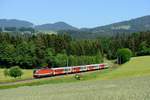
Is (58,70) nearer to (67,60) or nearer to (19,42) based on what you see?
(67,60)

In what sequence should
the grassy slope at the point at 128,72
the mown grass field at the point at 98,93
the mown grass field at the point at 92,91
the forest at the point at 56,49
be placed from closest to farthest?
the mown grass field at the point at 98,93
the mown grass field at the point at 92,91
the grassy slope at the point at 128,72
the forest at the point at 56,49

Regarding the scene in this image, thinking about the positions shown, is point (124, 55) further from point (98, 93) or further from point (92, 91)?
point (98, 93)

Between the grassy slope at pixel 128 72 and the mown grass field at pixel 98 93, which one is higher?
the mown grass field at pixel 98 93

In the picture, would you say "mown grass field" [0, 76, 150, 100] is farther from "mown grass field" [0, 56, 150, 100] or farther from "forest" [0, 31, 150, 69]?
"forest" [0, 31, 150, 69]

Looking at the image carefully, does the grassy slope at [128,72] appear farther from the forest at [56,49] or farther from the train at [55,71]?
the forest at [56,49]

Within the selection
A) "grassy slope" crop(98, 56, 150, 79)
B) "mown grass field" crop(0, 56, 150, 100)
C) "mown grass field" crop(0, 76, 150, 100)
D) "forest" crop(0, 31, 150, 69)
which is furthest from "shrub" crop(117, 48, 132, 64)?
"mown grass field" crop(0, 76, 150, 100)

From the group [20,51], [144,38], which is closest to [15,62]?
[20,51]

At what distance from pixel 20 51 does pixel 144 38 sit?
64650 millimetres

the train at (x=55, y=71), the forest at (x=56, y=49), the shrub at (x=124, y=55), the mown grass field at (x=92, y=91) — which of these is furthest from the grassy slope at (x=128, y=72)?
the shrub at (x=124, y=55)

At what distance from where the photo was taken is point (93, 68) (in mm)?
122000

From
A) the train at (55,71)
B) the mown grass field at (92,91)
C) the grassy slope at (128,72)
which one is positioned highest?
the mown grass field at (92,91)

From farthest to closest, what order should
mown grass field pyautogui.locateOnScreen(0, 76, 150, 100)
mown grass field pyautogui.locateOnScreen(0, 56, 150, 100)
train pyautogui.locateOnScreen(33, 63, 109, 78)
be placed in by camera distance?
1. train pyautogui.locateOnScreen(33, 63, 109, 78)
2. mown grass field pyautogui.locateOnScreen(0, 56, 150, 100)
3. mown grass field pyautogui.locateOnScreen(0, 76, 150, 100)

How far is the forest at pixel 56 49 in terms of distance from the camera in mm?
144375

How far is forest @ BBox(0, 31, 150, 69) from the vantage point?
474 ft
